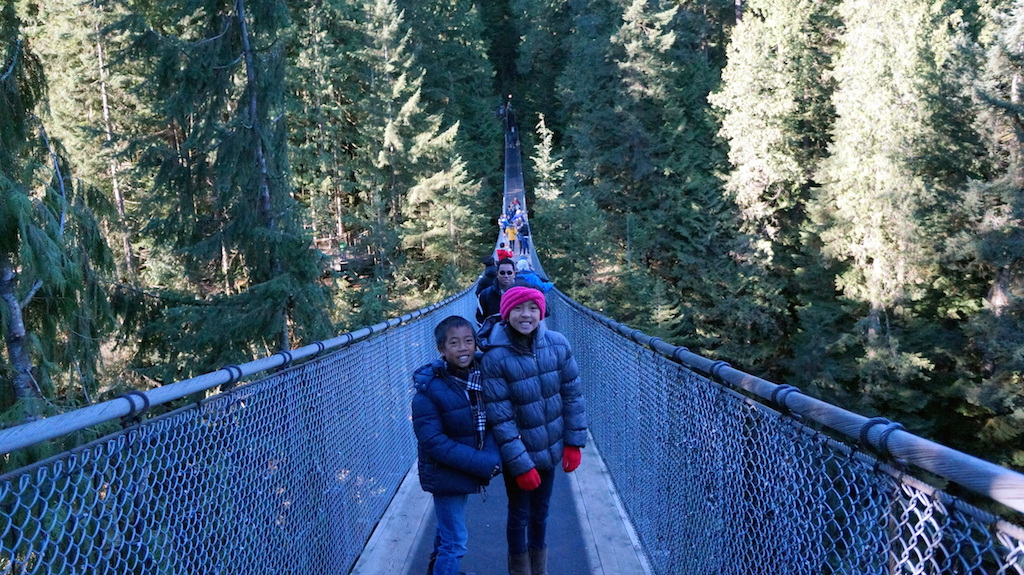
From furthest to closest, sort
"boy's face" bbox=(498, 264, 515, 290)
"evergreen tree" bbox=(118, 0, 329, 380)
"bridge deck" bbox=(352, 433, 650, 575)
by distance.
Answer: "evergreen tree" bbox=(118, 0, 329, 380)
"boy's face" bbox=(498, 264, 515, 290)
"bridge deck" bbox=(352, 433, 650, 575)

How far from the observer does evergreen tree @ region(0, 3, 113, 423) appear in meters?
3.60

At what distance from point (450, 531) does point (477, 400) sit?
509 millimetres

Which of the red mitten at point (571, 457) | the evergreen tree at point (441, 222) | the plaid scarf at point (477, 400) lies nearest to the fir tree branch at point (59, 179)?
the plaid scarf at point (477, 400)

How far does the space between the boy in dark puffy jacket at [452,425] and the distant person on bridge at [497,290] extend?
1688 mm

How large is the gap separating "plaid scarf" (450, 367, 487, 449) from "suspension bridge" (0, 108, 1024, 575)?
67 cm

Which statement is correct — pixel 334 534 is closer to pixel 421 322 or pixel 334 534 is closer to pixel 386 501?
pixel 386 501

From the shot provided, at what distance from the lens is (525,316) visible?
8.15 ft

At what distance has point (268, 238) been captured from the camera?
8992mm

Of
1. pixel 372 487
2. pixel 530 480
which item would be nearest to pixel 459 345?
pixel 530 480

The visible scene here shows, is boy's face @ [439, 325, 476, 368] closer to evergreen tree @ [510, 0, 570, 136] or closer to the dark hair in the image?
the dark hair

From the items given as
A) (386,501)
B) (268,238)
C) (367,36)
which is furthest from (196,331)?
(367,36)

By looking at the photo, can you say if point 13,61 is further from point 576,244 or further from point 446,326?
point 576,244

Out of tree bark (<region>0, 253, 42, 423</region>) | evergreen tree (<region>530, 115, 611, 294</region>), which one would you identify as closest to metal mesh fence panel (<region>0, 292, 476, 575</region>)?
tree bark (<region>0, 253, 42, 423</region>)

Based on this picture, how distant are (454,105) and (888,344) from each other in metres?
21.1
